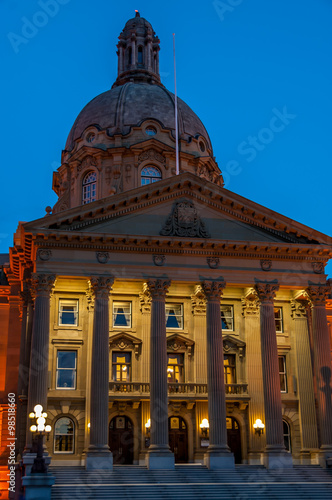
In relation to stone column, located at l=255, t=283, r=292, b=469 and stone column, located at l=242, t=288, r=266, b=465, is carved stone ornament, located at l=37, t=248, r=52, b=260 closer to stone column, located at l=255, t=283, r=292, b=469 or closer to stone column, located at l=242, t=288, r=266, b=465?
stone column, located at l=255, t=283, r=292, b=469

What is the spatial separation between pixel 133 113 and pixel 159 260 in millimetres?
22443

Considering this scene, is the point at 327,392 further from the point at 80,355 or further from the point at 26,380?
the point at 26,380

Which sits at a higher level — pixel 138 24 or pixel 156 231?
pixel 138 24

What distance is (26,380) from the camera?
40.4 meters

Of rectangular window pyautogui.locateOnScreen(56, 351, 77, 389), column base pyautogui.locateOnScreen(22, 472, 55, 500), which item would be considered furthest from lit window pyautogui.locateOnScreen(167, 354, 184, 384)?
column base pyautogui.locateOnScreen(22, 472, 55, 500)

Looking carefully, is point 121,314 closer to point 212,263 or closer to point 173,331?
point 173,331

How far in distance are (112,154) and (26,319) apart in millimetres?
17962

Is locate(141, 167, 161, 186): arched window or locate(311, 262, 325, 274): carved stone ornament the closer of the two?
locate(311, 262, 325, 274): carved stone ornament

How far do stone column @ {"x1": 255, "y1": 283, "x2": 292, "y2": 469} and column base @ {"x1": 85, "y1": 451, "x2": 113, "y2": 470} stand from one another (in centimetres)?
908

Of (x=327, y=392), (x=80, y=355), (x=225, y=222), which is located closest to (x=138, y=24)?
(x=225, y=222)

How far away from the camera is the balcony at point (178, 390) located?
1610 inches

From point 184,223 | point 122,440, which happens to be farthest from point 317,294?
point 122,440

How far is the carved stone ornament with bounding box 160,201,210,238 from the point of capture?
40.4 m

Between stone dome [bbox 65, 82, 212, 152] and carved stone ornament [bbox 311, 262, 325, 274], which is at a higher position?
stone dome [bbox 65, 82, 212, 152]
